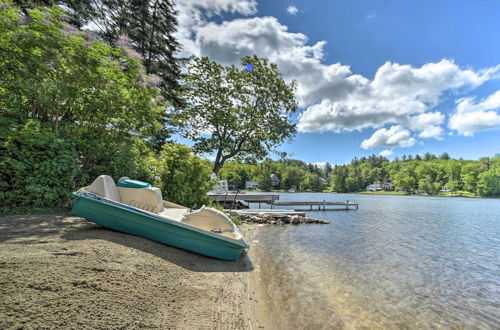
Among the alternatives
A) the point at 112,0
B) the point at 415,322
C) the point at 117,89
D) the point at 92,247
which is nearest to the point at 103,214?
the point at 92,247

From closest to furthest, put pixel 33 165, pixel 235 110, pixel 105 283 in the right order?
pixel 105 283
pixel 33 165
pixel 235 110

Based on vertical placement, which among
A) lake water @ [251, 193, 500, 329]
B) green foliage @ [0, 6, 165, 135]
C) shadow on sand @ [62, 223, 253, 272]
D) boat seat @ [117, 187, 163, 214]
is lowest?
lake water @ [251, 193, 500, 329]

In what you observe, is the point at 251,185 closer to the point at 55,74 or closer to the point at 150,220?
the point at 55,74

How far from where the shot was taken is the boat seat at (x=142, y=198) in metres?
5.73

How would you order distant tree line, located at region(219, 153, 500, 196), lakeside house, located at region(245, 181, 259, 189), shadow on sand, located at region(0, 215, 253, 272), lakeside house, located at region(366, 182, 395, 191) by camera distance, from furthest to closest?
lakeside house, located at region(366, 182, 395, 191)
lakeside house, located at region(245, 181, 259, 189)
distant tree line, located at region(219, 153, 500, 196)
shadow on sand, located at region(0, 215, 253, 272)

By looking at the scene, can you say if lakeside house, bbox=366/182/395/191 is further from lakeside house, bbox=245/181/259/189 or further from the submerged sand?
the submerged sand

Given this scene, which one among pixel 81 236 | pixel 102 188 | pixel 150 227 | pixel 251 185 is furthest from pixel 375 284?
pixel 251 185

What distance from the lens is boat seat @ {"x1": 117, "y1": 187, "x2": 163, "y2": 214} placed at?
5.73m

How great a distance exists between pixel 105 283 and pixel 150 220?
2157mm

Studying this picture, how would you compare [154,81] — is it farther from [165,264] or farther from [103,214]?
[165,264]

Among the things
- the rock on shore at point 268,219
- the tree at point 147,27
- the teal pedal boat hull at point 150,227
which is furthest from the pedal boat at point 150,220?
the tree at point 147,27

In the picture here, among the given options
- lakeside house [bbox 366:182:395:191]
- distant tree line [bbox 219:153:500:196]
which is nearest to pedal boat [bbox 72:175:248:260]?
distant tree line [bbox 219:153:500:196]

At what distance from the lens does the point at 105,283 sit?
2896mm

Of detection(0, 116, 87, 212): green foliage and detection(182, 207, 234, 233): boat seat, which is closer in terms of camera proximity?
detection(0, 116, 87, 212): green foliage
